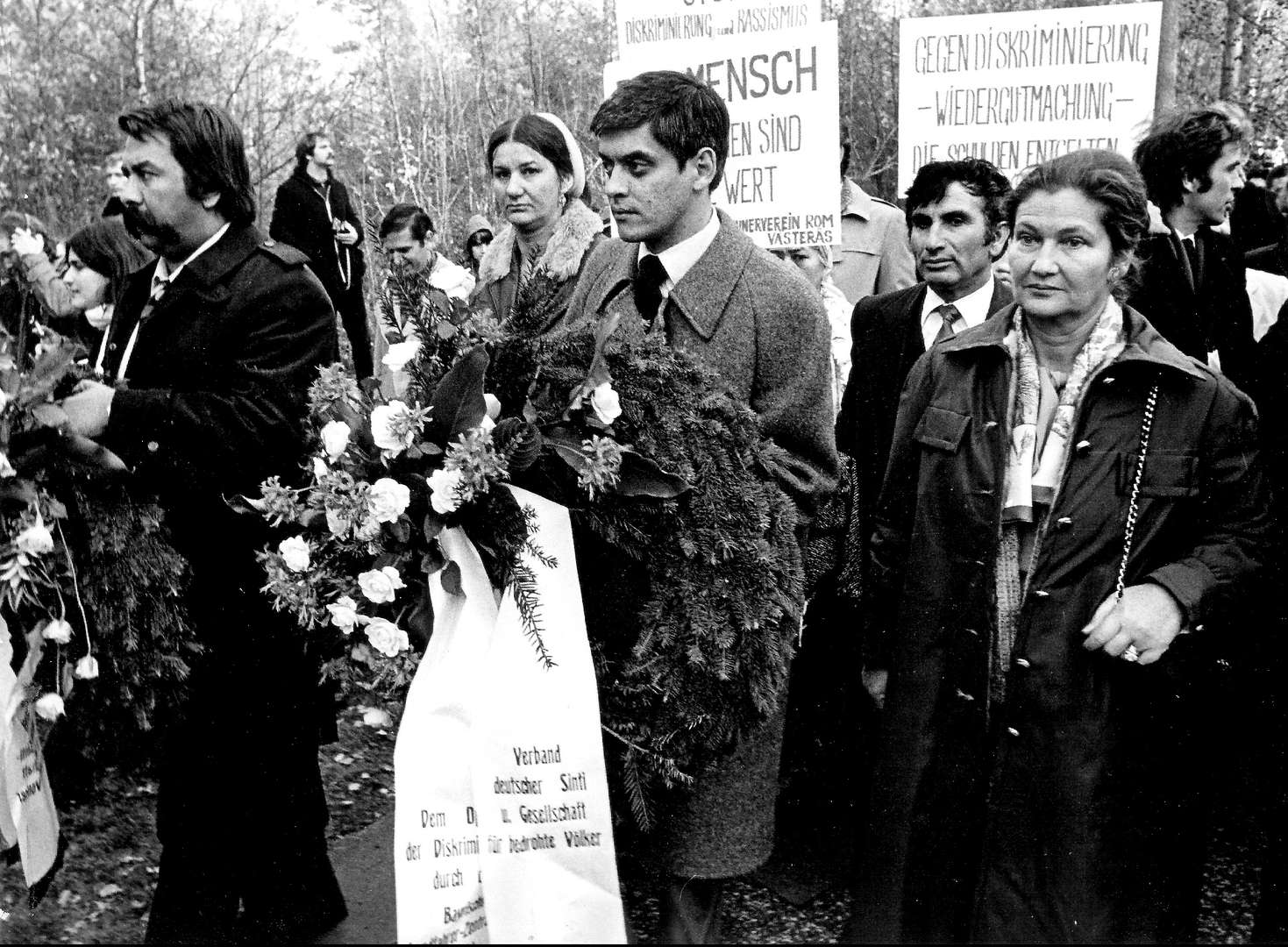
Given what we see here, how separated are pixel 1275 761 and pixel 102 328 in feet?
12.4

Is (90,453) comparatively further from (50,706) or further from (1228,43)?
(1228,43)

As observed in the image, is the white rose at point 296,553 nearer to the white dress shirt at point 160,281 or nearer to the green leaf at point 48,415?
the green leaf at point 48,415

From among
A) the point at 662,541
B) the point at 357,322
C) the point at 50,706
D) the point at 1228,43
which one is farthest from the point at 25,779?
the point at 1228,43

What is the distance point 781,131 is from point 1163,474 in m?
3.02

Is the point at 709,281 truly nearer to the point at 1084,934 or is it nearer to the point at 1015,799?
the point at 1015,799

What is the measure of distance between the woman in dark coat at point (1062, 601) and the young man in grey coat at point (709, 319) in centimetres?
34

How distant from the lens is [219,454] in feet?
10.8

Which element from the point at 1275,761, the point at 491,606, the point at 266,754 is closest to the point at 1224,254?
the point at 1275,761

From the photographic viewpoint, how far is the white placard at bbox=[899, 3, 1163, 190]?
5.49 metres

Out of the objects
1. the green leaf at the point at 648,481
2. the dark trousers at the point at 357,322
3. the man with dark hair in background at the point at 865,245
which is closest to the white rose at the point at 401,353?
the green leaf at the point at 648,481

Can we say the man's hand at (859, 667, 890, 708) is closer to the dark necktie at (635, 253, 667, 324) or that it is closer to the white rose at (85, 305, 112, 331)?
the dark necktie at (635, 253, 667, 324)

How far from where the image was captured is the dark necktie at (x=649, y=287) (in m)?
3.40

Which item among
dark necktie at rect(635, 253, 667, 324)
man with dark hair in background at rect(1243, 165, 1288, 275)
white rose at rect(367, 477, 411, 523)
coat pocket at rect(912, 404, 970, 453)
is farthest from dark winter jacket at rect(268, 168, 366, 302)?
coat pocket at rect(912, 404, 970, 453)

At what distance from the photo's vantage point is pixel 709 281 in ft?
11.0
